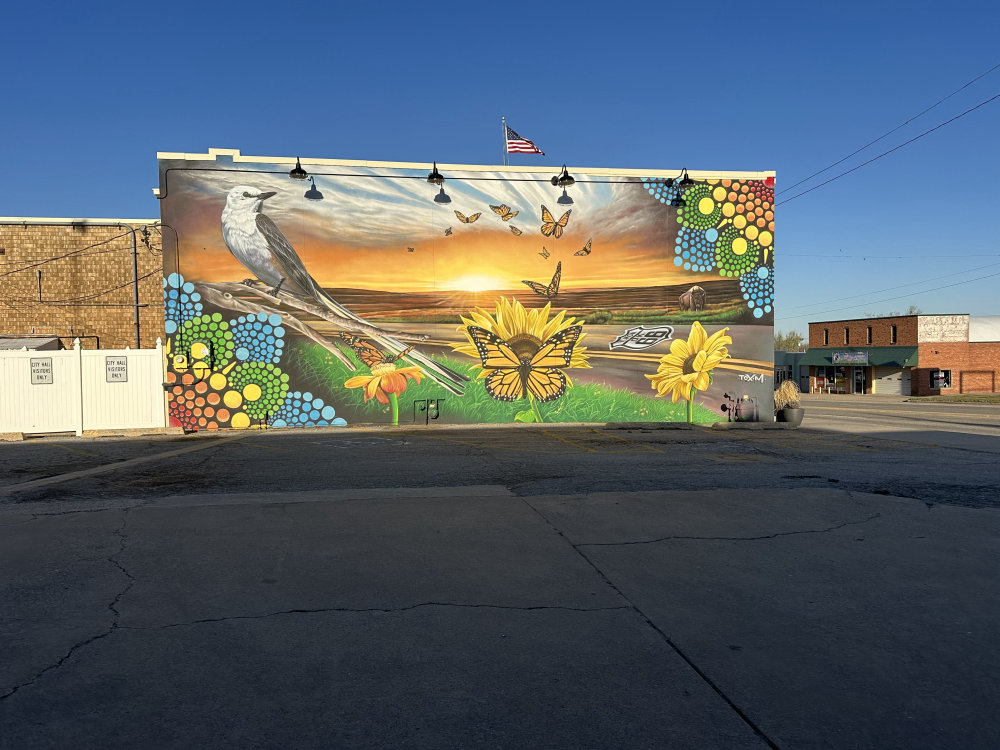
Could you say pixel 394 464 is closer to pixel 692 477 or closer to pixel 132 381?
pixel 692 477

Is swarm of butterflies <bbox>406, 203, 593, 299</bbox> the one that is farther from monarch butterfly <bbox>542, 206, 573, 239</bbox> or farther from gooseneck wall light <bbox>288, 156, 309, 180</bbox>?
gooseneck wall light <bbox>288, 156, 309, 180</bbox>

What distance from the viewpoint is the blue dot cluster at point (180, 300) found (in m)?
19.6

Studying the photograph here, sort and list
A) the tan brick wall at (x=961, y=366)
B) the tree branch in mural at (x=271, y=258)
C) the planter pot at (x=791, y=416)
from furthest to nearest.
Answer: the tan brick wall at (x=961, y=366) → the planter pot at (x=791, y=416) → the tree branch in mural at (x=271, y=258)

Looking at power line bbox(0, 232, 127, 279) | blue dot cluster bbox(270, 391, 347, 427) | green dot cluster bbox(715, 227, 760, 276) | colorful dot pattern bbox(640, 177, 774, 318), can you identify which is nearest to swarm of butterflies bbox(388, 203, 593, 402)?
colorful dot pattern bbox(640, 177, 774, 318)

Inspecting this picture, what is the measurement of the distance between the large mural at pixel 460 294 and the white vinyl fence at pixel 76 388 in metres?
0.99

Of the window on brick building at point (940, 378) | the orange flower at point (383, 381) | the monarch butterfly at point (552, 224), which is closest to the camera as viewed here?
the orange flower at point (383, 381)

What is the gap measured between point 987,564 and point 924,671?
288 cm

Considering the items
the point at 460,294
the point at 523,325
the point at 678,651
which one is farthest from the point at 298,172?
the point at 678,651

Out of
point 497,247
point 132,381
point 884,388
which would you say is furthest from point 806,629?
point 884,388

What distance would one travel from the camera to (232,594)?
204 inches

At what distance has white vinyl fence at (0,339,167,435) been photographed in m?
18.8

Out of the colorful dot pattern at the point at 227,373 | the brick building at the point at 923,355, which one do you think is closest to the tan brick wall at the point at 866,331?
the brick building at the point at 923,355

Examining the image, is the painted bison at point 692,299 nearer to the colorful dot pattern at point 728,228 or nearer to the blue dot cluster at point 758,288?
the colorful dot pattern at point 728,228

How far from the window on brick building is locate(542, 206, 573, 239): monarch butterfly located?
48.0 metres
